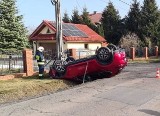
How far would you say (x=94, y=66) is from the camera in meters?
16.8

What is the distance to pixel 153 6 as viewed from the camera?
163 ft

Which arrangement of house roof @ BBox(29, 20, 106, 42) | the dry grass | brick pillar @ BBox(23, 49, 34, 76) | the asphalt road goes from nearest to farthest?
the asphalt road
the dry grass
brick pillar @ BBox(23, 49, 34, 76)
house roof @ BBox(29, 20, 106, 42)

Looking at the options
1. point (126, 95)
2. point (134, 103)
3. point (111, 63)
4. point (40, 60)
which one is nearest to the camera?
point (134, 103)

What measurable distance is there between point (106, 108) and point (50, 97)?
261cm

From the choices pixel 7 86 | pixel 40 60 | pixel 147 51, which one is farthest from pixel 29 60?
pixel 147 51

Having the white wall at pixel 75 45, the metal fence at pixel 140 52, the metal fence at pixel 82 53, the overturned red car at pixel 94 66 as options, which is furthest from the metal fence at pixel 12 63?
the metal fence at pixel 140 52

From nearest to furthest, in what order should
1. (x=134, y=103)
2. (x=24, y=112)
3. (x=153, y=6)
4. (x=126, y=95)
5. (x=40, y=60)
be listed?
1. (x=24, y=112)
2. (x=134, y=103)
3. (x=126, y=95)
4. (x=40, y=60)
5. (x=153, y=6)

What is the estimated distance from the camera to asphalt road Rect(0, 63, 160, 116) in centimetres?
978

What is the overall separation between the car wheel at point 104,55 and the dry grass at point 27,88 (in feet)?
6.20

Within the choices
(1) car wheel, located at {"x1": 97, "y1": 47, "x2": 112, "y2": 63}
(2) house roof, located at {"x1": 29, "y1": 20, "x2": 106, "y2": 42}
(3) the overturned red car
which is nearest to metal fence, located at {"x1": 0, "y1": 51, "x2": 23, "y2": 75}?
(3) the overturned red car

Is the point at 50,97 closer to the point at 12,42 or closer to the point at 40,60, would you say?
the point at 40,60

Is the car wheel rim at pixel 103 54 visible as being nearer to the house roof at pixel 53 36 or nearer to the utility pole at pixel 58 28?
the utility pole at pixel 58 28

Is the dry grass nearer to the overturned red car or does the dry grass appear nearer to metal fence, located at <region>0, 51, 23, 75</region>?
the overturned red car

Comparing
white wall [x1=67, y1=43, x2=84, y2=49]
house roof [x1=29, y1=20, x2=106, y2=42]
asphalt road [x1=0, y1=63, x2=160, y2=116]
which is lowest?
asphalt road [x1=0, y1=63, x2=160, y2=116]
